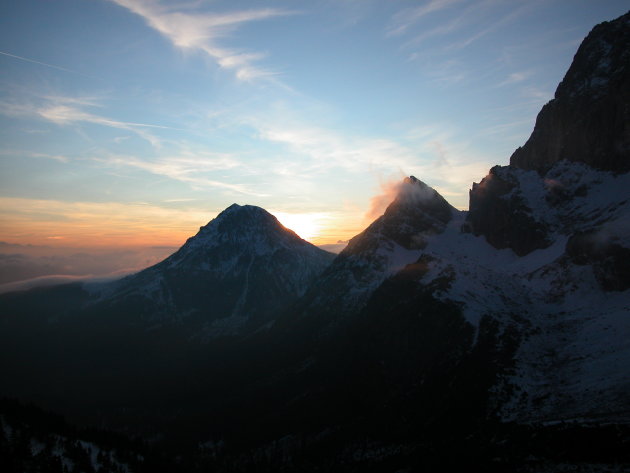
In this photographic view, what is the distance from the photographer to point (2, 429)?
320 ft

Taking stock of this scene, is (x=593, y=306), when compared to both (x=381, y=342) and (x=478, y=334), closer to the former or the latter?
(x=478, y=334)

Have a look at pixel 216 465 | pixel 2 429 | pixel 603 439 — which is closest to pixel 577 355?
pixel 603 439

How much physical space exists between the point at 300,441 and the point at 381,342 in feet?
162

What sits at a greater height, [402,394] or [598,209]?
[598,209]

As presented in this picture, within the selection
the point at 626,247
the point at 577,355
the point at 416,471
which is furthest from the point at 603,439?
the point at 626,247

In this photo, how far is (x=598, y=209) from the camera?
184 m

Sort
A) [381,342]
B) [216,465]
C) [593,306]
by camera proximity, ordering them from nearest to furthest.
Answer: [593,306]
[216,465]
[381,342]

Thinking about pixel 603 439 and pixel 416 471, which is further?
pixel 416 471

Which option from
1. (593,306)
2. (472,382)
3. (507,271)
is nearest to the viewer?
(472,382)

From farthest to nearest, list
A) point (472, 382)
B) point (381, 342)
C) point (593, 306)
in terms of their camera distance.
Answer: point (381, 342), point (593, 306), point (472, 382)

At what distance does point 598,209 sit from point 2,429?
212 meters

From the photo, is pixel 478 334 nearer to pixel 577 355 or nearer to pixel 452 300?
pixel 452 300

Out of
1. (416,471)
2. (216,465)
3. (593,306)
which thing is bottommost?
(216,465)

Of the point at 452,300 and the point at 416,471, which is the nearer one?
the point at 416,471
